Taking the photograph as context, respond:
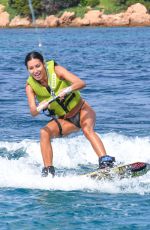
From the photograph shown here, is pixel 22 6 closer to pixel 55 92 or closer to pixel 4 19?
pixel 4 19

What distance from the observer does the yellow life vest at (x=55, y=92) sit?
31.8 ft

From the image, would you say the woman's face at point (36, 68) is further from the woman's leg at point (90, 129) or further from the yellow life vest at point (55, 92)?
the woman's leg at point (90, 129)

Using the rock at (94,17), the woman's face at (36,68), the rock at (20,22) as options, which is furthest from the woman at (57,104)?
the rock at (20,22)

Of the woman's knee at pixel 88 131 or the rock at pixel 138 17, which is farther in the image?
the rock at pixel 138 17

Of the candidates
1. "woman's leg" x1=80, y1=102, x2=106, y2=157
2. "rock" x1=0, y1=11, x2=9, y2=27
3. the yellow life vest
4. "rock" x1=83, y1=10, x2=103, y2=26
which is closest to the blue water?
"woman's leg" x1=80, y1=102, x2=106, y2=157

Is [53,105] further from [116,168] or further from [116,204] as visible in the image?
[116,204]

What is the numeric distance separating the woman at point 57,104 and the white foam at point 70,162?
0.90 ft

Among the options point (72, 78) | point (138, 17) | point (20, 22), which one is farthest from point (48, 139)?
point (20, 22)

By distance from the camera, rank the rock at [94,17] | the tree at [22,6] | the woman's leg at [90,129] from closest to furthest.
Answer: the woman's leg at [90,129] → the rock at [94,17] → the tree at [22,6]

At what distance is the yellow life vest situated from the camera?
968 centimetres

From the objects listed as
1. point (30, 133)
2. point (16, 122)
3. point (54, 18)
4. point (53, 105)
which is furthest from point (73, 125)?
point (54, 18)

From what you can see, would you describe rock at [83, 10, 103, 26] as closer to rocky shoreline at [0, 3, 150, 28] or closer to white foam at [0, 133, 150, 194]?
rocky shoreline at [0, 3, 150, 28]

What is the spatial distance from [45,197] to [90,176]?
2.26 feet

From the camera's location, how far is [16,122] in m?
15.5
